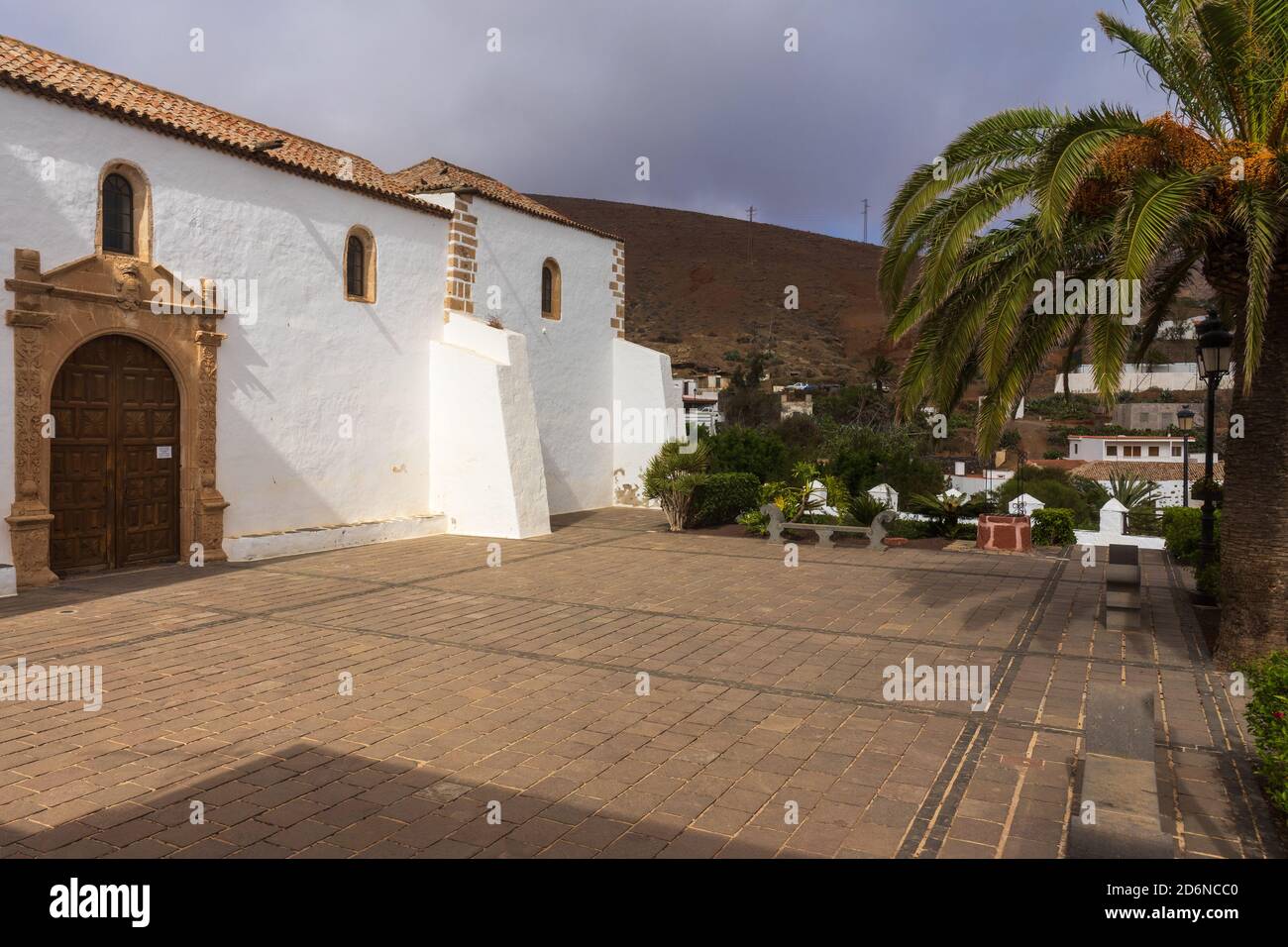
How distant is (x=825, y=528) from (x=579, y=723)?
8.94 meters

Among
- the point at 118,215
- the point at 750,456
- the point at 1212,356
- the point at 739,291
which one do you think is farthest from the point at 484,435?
the point at 739,291

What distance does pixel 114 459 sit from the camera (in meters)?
10.4

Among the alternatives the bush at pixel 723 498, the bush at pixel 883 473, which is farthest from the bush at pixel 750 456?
the bush at pixel 883 473

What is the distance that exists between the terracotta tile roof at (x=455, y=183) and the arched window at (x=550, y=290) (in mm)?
934

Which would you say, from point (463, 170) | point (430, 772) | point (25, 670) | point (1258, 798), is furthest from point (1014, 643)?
point (463, 170)

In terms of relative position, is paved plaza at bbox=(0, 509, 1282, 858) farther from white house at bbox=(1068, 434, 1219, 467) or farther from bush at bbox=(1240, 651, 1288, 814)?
white house at bbox=(1068, 434, 1219, 467)

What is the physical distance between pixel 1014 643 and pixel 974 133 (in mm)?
4407

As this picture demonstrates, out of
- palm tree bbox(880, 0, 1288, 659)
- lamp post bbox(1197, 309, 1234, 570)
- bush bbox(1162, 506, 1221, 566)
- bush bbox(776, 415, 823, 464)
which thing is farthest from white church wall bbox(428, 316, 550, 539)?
bush bbox(776, 415, 823, 464)

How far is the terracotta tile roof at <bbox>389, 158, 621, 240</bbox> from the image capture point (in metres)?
15.4

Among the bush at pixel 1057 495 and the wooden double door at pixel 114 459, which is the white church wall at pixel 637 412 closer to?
the bush at pixel 1057 495

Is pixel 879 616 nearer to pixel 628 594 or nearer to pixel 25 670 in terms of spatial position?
pixel 628 594

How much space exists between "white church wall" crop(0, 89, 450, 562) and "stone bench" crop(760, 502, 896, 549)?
5.81 meters

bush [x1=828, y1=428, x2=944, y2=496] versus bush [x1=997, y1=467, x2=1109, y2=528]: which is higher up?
bush [x1=828, y1=428, x2=944, y2=496]

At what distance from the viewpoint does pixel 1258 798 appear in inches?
175
